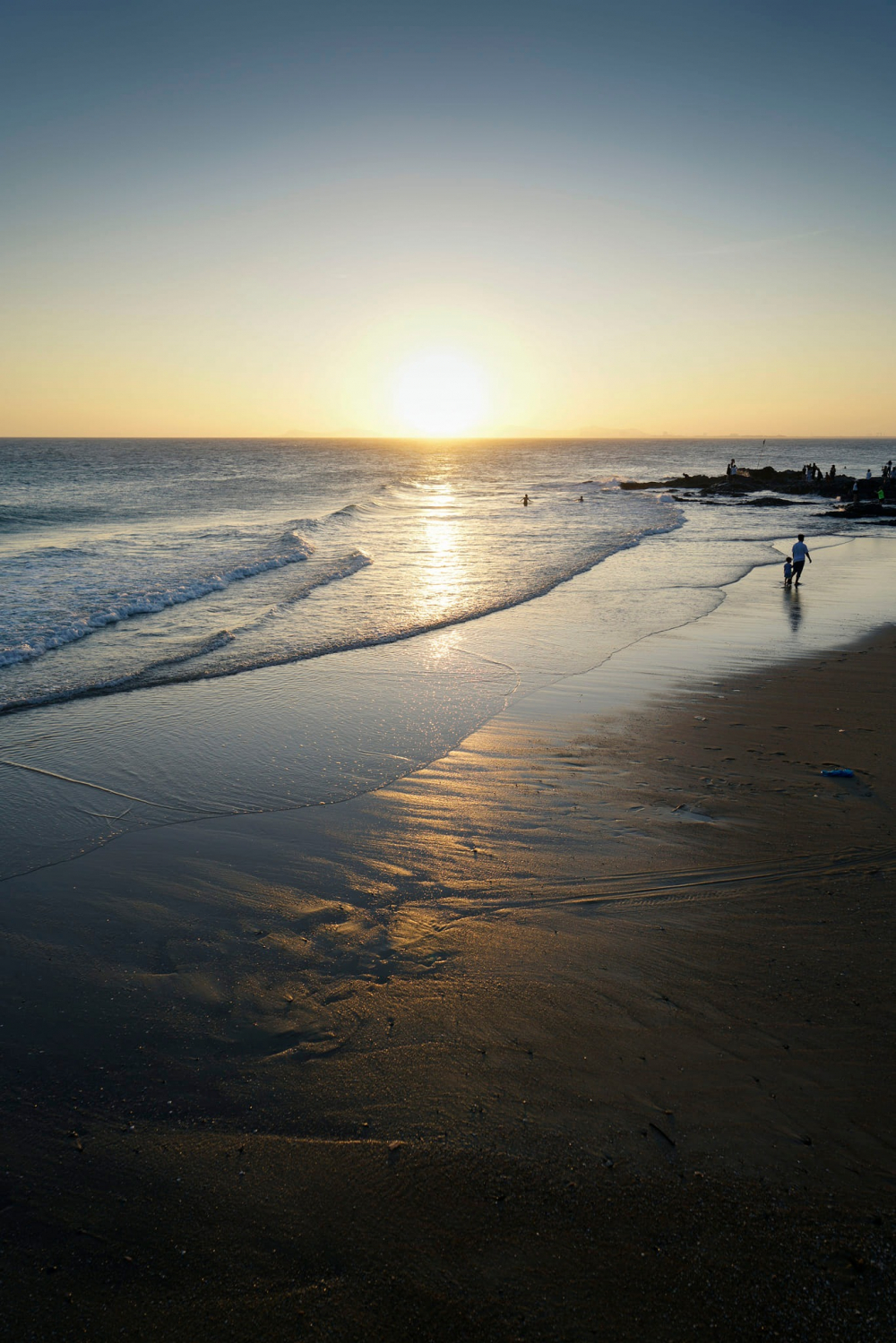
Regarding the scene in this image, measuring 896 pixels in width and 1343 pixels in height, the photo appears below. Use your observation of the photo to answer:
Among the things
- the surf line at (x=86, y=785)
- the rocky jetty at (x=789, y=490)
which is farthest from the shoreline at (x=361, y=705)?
the rocky jetty at (x=789, y=490)

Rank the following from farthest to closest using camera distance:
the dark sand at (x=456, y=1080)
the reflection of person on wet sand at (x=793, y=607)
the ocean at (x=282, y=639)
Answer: the reflection of person on wet sand at (x=793, y=607) < the ocean at (x=282, y=639) < the dark sand at (x=456, y=1080)

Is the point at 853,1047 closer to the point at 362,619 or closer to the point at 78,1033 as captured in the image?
the point at 78,1033

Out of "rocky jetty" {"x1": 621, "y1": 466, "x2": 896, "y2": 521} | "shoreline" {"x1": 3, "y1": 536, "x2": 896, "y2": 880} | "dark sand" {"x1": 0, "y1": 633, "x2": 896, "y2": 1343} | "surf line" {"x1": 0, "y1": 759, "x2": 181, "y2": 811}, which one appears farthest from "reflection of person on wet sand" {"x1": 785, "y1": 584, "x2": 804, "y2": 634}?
"rocky jetty" {"x1": 621, "y1": 466, "x2": 896, "y2": 521}

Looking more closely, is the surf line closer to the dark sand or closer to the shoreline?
the shoreline

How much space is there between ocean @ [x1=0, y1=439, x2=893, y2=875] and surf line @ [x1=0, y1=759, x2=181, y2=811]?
28mm

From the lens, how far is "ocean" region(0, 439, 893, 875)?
26.0 feet

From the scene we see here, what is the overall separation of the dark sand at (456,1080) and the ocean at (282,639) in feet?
4.71

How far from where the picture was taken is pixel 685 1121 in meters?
3.60

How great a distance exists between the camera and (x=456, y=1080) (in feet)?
12.7

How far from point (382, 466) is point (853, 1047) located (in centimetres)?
11029

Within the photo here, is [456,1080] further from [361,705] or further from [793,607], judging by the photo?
[793,607]

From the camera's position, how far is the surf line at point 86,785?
23.9 ft

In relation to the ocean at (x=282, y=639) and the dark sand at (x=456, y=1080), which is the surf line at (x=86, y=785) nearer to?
the ocean at (x=282, y=639)

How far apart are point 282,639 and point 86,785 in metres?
6.70
